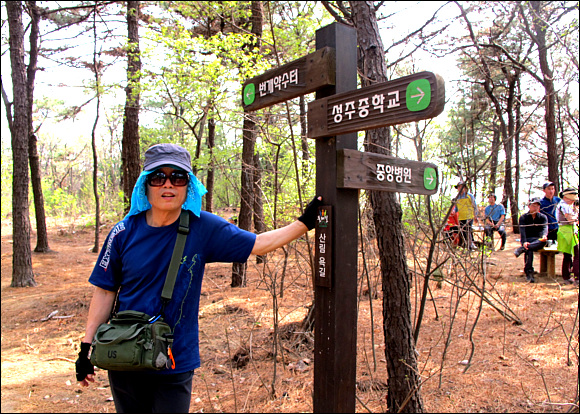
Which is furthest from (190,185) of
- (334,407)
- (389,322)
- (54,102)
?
(54,102)

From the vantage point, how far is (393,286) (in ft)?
11.5

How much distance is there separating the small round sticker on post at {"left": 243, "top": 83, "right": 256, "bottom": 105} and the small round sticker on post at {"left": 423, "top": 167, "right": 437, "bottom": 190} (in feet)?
3.96

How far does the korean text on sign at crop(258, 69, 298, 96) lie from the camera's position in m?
2.40

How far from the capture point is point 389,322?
138 inches

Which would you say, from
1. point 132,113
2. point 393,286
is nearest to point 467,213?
point 393,286

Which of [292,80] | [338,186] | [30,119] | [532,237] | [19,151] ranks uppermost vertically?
[30,119]

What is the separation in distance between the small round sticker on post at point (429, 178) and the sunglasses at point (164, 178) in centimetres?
136

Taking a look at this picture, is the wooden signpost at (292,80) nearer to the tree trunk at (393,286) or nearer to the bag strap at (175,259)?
the bag strap at (175,259)

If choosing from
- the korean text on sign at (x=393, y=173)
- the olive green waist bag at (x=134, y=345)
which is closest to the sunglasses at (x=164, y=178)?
the olive green waist bag at (x=134, y=345)

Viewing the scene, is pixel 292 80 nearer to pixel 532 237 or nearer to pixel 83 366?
pixel 83 366

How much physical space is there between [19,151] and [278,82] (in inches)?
383

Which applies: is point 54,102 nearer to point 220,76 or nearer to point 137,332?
point 220,76

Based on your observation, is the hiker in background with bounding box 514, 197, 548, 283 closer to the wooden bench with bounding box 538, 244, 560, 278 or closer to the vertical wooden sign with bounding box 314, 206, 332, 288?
the wooden bench with bounding box 538, 244, 560, 278

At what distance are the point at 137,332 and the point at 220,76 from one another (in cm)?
670
